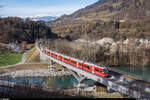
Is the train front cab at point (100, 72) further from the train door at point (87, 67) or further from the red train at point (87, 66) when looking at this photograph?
the train door at point (87, 67)

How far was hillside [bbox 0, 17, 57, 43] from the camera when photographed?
225ft

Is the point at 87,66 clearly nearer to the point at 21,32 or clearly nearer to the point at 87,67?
the point at 87,67

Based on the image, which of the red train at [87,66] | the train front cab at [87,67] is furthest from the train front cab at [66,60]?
the train front cab at [87,67]

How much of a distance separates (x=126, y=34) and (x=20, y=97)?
186 ft

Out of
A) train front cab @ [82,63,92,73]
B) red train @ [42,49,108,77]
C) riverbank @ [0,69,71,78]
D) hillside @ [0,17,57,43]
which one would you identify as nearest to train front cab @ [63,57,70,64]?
red train @ [42,49,108,77]

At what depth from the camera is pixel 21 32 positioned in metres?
74.4

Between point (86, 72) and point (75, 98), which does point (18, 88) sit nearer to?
point (75, 98)

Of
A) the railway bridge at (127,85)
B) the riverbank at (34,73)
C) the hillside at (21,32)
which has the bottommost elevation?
the riverbank at (34,73)

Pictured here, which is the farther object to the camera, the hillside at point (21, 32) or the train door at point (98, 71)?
the hillside at point (21, 32)

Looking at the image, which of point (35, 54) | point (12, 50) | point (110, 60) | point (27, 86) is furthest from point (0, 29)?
point (27, 86)

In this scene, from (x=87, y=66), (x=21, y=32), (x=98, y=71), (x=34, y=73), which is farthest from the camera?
(x=21, y=32)

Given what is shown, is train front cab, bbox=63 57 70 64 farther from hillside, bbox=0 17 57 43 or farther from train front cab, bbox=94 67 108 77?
hillside, bbox=0 17 57 43

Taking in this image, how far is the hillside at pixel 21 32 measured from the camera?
68644 mm

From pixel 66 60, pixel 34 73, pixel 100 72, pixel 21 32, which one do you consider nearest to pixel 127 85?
pixel 100 72
